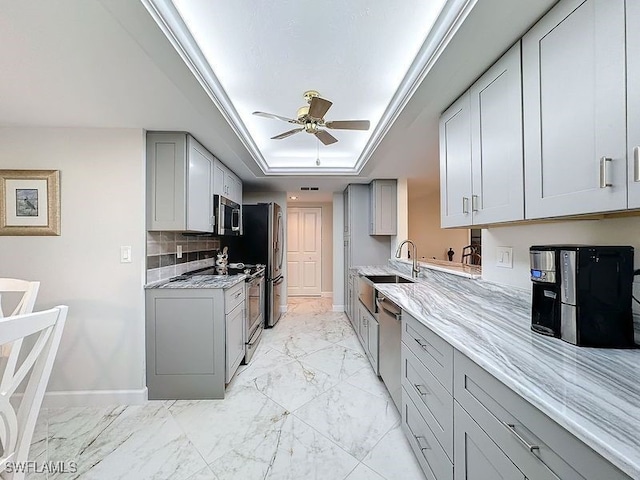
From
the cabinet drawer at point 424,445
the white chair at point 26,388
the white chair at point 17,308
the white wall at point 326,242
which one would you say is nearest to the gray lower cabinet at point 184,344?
the white chair at point 17,308

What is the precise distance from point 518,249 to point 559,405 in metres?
1.23

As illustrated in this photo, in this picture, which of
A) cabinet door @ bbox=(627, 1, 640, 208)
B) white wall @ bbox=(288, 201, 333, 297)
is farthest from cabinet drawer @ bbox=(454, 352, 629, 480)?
white wall @ bbox=(288, 201, 333, 297)

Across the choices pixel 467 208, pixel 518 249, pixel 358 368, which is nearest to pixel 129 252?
pixel 358 368

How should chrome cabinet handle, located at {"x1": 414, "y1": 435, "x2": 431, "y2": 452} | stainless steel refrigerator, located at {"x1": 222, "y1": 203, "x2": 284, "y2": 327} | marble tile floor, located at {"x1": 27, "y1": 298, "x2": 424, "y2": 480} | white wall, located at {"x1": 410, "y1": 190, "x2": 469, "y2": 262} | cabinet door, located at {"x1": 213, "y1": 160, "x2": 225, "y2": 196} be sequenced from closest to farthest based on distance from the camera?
chrome cabinet handle, located at {"x1": 414, "y1": 435, "x2": 431, "y2": 452}, marble tile floor, located at {"x1": 27, "y1": 298, "x2": 424, "y2": 480}, cabinet door, located at {"x1": 213, "y1": 160, "x2": 225, "y2": 196}, stainless steel refrigerator, located at {"x1": 222, "y1": 203, "x2": 284, "y2": 327}, white wall, located at {"x1": 410, "y1": 190, "x2": 469, "y2": 262}

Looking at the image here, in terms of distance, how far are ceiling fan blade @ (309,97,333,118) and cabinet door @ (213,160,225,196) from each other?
5.00 ft

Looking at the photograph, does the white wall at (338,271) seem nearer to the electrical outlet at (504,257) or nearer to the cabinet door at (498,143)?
the electrical outlet at (504,257)

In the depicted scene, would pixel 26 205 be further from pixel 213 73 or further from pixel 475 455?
pixel 475 455

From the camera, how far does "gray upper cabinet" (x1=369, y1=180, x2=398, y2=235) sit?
4.02 metres

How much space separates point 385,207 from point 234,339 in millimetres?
2695

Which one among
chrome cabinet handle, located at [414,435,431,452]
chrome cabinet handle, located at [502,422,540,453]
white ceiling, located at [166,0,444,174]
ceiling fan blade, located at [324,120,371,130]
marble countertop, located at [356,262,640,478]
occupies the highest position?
white ceiling, located at [166,0,444,174]

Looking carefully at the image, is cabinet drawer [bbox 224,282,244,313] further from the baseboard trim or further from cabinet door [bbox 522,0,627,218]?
cabinet door [bbox 522,0,627,218]

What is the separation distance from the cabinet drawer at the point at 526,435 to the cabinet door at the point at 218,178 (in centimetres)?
282

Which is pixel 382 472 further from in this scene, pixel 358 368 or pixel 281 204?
pixel 281 204

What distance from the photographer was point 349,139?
3061mm
